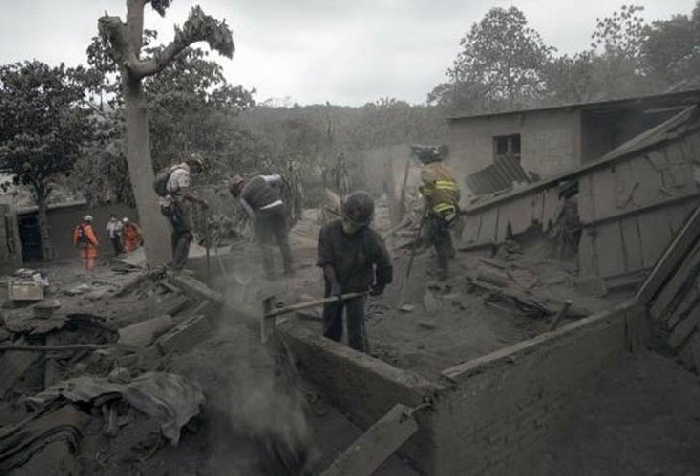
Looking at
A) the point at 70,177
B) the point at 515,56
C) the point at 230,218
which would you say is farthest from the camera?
the point at 515,56

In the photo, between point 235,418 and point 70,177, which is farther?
point 70,177

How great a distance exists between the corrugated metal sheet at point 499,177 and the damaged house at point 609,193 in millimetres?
20

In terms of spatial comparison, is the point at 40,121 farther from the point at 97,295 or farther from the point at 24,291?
the point at 97,295

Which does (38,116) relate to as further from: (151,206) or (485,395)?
(485,395)

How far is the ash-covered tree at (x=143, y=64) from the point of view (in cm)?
798

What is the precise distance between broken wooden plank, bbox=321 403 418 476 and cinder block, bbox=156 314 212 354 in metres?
2.60

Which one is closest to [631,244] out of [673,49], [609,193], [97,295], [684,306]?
[609,193]

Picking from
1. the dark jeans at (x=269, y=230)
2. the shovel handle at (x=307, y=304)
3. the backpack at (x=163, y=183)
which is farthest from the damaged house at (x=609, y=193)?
the backpack at (x=163, y=183)

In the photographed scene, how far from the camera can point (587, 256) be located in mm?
7047

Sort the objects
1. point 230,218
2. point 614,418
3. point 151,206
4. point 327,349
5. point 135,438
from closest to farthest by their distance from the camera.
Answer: point 135,438
point 327,349
point 614,418
point 151,206
point 230,218

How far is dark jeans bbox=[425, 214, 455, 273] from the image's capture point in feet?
24.0

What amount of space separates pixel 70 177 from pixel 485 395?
17.6 metres

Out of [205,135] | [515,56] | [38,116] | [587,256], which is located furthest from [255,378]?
[515,56]

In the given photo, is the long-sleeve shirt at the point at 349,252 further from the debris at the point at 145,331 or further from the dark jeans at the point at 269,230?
the dark jeans at the point at 269,230
